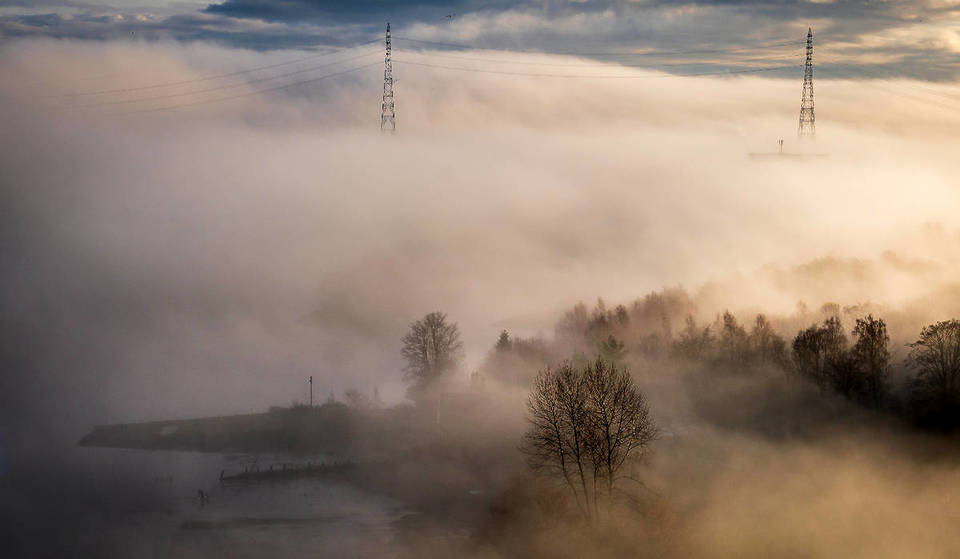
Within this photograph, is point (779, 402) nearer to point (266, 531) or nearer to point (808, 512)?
point (808, 512)

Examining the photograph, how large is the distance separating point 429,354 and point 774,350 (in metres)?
30.1

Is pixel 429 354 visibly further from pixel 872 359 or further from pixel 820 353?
pixel 872 359

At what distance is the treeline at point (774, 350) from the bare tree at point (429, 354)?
148 inches

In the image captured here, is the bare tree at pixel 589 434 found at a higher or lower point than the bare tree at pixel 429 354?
higher

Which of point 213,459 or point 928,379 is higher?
point 928,379

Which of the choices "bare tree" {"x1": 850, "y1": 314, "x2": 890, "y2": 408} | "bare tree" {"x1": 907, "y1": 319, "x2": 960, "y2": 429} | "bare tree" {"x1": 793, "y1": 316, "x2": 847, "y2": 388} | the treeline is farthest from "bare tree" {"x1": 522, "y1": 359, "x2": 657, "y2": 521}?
"bare tree" {"x1": 793, "y1": 316, "x2": 847, "y2": 388}

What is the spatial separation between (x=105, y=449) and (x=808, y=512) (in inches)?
2116

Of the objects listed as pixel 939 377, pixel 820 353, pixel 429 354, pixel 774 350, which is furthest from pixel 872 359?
pixel 429 354

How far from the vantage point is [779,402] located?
219 feet

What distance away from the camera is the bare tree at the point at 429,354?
87188 mm

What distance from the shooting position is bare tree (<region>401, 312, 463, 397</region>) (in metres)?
87.2


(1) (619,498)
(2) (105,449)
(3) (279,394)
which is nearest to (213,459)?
(2) (105,449)

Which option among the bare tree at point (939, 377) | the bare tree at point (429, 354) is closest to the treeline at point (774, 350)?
the bare tree at point (939, 377)

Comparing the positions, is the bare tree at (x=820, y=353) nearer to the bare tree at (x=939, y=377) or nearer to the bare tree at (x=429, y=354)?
the bare tree at (x=939, y=377)
